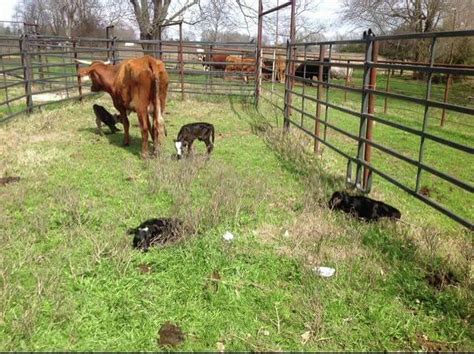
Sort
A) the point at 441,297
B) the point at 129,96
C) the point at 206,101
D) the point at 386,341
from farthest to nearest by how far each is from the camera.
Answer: the point at 206,101, the point at 129,96, the point at 441,297, the point at 386,341

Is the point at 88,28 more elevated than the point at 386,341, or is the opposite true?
the point at 88,28

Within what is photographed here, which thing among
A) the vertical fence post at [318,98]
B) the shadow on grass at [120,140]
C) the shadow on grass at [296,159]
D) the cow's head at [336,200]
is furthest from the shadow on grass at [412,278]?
the shadow on grass at [120,140]

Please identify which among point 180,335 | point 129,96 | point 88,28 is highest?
point 88,28

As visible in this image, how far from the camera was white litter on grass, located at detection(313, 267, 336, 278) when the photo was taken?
123 inches

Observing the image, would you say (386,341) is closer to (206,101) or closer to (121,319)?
(121,319)

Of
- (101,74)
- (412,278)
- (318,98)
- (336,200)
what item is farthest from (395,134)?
(412,278)

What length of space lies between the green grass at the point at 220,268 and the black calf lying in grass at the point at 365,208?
14cm

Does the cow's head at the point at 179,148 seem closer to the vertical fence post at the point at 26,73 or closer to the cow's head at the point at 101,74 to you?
the cow's head at the point at 101,74

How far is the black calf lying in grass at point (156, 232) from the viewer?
3.50m

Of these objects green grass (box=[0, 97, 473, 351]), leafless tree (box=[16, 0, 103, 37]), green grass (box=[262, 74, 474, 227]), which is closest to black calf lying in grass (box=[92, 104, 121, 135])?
green grass (box=[0, 97, 473, 351])

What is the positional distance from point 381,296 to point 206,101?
34.6ft

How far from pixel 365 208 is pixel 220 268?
1.74 m

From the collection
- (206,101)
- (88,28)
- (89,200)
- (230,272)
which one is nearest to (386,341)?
(230,272)

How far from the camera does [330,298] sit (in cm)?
286
